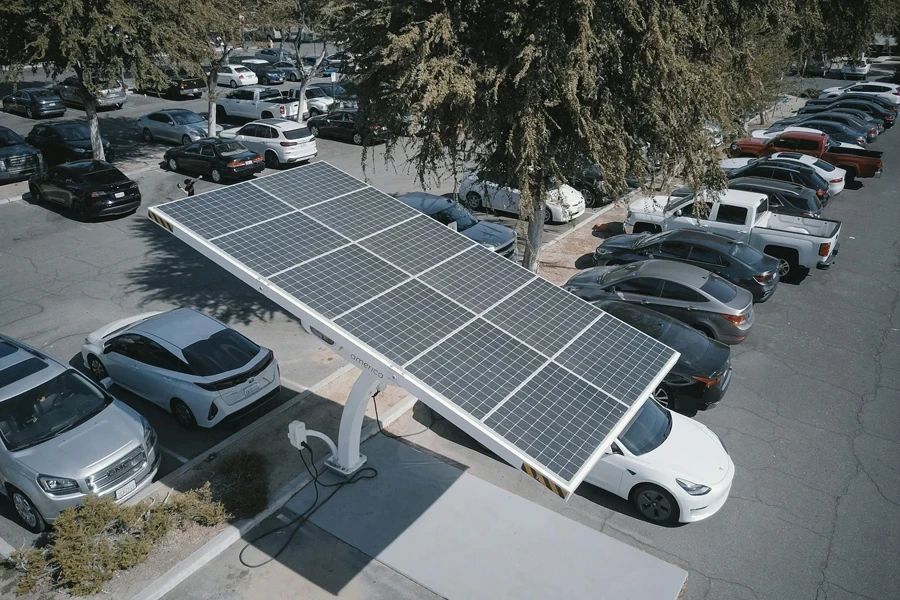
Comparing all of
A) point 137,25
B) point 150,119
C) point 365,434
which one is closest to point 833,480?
point 365,434

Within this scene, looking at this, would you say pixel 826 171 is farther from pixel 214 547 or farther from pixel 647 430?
pixel 214 547

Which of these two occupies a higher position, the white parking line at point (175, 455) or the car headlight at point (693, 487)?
the car headlight at point (693, 487)

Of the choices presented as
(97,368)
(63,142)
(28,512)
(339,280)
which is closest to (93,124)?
(63,142)

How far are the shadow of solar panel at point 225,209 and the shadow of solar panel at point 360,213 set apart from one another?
0.51 meters

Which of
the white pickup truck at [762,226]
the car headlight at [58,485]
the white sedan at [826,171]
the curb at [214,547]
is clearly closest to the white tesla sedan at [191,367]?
the curb at [214,547]

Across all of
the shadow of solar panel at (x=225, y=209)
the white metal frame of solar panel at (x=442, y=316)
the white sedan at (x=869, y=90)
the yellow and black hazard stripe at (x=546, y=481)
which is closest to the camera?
the yellow and black hazard stripe at (x=546, y=481)

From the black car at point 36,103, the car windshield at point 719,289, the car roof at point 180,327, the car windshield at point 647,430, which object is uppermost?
the car windshield at point 719,289

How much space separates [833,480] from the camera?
30.3 feet

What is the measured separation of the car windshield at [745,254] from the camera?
14047 millimetres

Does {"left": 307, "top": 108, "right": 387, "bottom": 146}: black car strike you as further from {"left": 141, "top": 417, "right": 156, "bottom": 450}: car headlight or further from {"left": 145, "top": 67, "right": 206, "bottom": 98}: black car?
{"left": 141, "top": 417, "right": 156, "bottom": 450}: car headlight

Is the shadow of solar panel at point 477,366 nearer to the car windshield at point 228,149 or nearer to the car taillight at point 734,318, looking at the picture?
the car taillight at point 734,318

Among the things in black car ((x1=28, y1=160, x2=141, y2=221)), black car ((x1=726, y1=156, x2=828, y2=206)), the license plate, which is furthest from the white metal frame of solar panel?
black car ((x1=726, y1=156, x2=828, y2=206))

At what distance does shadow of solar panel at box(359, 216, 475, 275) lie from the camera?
322 inches

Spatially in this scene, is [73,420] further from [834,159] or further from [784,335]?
[834,159]
